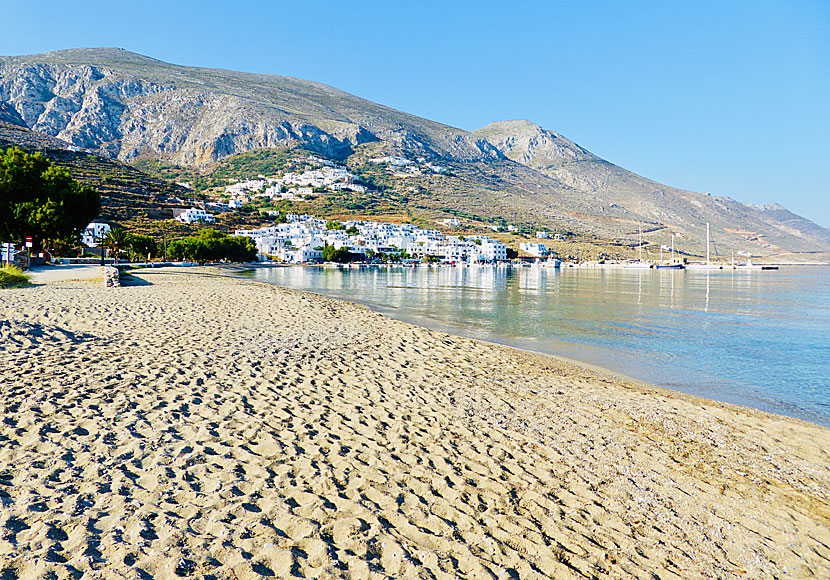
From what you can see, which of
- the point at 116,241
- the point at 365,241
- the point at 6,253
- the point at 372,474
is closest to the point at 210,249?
the point at 116,241

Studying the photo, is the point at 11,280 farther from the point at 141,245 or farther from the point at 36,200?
the point at 141,245

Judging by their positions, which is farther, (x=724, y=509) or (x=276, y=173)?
(x=276, y=173)

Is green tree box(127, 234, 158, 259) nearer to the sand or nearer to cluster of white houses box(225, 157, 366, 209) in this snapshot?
the sand

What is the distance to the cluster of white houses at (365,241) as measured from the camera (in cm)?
11712

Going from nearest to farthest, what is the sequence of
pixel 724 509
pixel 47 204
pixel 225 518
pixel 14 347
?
pixel 225 518 → pixel 724 509 → pixel 14 347 → pixel 47 204

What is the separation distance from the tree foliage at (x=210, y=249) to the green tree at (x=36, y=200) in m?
30.5

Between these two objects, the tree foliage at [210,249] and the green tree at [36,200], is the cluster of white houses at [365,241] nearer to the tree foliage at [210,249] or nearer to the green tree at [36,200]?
the tree foliage at [210,249]

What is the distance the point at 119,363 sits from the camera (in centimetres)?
813

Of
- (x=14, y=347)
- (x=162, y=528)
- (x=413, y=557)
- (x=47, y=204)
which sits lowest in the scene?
(x=413, y=557)

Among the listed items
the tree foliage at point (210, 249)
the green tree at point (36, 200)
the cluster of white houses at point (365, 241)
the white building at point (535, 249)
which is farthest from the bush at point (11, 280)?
the white building at point (535, 249)

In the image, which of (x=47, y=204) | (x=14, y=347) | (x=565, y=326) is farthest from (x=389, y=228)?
(x=14, y=347)

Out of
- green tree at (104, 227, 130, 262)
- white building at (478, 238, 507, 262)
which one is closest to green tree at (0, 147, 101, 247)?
green tree at (104, 227, 130, 262)

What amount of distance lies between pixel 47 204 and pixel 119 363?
39.1m

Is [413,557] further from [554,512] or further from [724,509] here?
[724,509]
